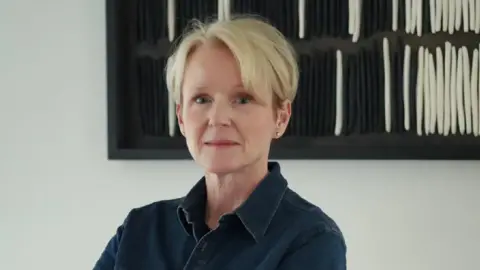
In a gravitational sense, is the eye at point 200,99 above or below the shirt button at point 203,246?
above

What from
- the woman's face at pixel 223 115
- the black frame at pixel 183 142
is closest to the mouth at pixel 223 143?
the woman's face at pixel 223 115

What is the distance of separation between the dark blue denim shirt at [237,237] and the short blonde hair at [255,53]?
13cm

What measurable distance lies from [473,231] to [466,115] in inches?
10.3

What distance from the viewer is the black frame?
1.49 meters

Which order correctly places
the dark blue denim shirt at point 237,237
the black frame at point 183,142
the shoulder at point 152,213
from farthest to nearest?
the black frame at point 183,142, the shoulder at point 152,213, the dark blue denim shirt at point 237,237

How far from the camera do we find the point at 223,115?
862 mm

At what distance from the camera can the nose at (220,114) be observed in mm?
862

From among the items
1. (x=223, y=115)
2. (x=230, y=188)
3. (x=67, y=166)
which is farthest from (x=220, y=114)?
(x=67, y=166)

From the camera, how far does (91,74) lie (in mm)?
1622

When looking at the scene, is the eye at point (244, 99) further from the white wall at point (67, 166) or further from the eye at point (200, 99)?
the white wall at point (67, 166)

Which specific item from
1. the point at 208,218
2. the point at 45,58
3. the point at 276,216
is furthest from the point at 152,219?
the point at 45,58

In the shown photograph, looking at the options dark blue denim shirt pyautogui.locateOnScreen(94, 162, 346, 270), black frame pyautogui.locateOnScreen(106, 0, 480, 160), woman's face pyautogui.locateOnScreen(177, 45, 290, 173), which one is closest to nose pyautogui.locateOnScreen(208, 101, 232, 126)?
woman's face pyautogui.locateOnScreen(177, 45, 290, 173)

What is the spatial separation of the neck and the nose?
0.07 m

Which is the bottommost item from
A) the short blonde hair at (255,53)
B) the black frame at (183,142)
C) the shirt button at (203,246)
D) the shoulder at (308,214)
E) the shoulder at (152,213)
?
the shirt button at (203,246)
